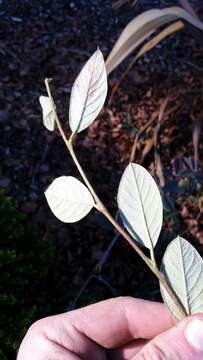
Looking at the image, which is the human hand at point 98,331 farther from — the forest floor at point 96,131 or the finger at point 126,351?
the forest floor at point 96,131

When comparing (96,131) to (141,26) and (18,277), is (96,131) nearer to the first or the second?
(141,26)

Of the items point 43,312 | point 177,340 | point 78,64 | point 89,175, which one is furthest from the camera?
point 78,64

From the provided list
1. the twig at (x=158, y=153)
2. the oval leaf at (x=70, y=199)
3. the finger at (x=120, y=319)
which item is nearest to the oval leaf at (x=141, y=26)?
the twig at (x=158, y=153)

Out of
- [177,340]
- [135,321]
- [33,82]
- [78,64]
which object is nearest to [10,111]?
[33,82]

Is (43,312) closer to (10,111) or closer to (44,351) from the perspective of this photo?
(44,351)

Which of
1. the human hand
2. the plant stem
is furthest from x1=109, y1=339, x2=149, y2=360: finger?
the plant stem

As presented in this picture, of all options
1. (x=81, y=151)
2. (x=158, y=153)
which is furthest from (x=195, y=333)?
(x=81, y=151)
